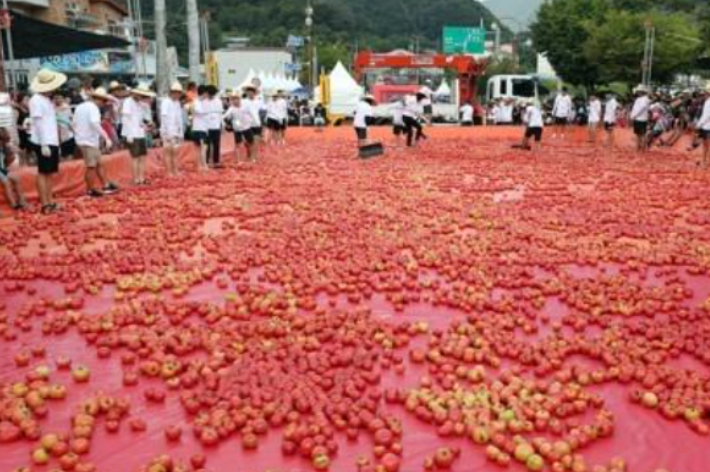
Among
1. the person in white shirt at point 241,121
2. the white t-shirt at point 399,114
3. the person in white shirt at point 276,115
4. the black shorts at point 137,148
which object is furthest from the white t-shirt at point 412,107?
the black shorts at point 137,148

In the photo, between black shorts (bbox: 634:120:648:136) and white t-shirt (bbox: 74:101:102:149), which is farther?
black shorts (bbox: 634:120:648:136)

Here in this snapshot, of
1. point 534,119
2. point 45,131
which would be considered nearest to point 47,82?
point 45,131

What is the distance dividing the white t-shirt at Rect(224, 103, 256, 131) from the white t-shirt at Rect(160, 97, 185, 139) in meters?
2.33

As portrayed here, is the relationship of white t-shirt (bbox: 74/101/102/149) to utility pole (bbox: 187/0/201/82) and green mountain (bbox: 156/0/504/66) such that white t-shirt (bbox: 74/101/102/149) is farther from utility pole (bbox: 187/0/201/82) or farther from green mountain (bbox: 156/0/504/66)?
green mountain (bbox: 156/0/504/66)

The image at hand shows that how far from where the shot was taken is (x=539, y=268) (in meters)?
6.93

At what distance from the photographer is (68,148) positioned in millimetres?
13367

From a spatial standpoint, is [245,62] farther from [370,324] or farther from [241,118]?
[370,324]

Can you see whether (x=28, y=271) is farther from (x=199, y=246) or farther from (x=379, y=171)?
(x=379, y=171)

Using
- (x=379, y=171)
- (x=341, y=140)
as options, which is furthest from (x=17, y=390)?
(x=341, y=140)

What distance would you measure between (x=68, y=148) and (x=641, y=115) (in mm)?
13137

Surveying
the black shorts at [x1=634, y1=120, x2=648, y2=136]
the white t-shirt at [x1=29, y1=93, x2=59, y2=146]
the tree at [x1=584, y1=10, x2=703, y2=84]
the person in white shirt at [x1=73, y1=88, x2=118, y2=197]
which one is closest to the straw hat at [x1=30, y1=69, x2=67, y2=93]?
the white t-shirt at [x1=29, y1=93, x2=59, y2=146]

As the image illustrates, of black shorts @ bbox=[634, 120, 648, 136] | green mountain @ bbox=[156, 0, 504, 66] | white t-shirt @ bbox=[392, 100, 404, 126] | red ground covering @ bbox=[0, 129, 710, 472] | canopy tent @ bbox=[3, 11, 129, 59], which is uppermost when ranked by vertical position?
green mountain @ bbox=[156, 0, 504, 66]

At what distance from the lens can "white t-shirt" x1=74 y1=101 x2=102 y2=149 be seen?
10.5 m

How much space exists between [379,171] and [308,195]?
3162mm
